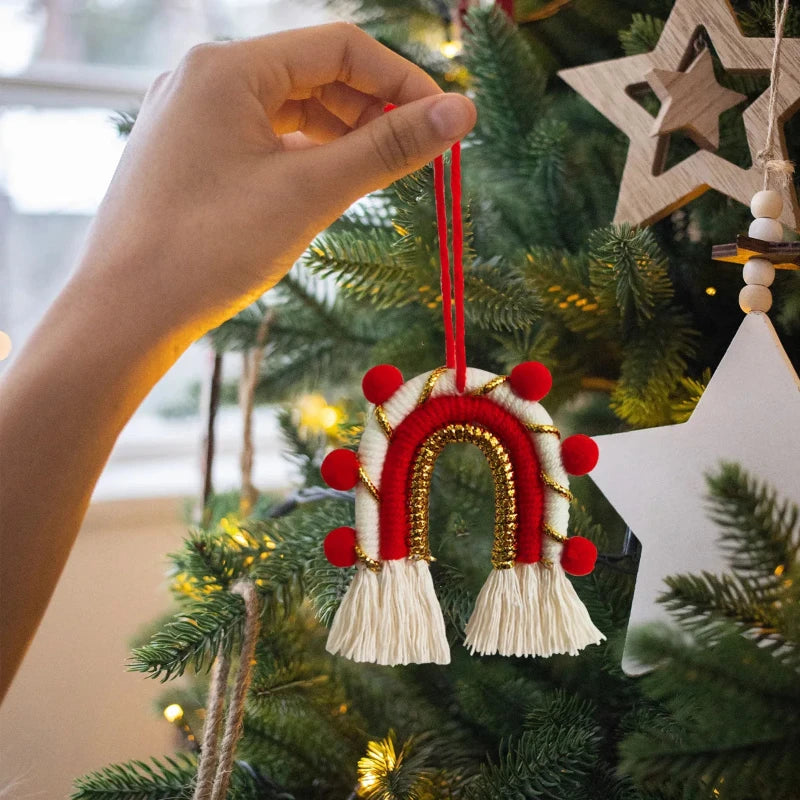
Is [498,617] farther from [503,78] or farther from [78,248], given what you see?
[78,248]

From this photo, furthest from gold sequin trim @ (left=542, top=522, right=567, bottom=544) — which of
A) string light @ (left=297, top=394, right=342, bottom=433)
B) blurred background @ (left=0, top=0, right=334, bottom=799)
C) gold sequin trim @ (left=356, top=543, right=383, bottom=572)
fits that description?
blurred background @ (left=0, top=0, right=334, bottom=799)

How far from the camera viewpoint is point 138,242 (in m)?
0.45

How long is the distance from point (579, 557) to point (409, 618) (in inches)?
4.3

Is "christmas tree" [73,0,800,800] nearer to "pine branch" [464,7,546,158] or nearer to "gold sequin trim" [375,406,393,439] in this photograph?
"pine branch" [464,7,546,158]

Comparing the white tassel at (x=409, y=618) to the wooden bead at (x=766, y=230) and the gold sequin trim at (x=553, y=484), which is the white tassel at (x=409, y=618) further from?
the wooden bead at (x=766, y=230)


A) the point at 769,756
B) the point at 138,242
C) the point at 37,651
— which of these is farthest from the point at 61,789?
the point at 769,756

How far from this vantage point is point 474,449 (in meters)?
0.70

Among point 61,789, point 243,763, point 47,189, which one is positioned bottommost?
point 61,789

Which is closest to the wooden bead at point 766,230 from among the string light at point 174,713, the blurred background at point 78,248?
the string light at point 174,713

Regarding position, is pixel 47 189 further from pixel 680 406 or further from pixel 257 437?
pixel 680 406

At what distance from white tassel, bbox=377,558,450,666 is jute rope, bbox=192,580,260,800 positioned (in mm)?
130

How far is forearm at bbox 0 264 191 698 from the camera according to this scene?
0.41 meters

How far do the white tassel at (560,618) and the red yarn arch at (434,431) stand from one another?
17 millimetres

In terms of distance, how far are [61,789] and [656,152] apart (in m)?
1.15
